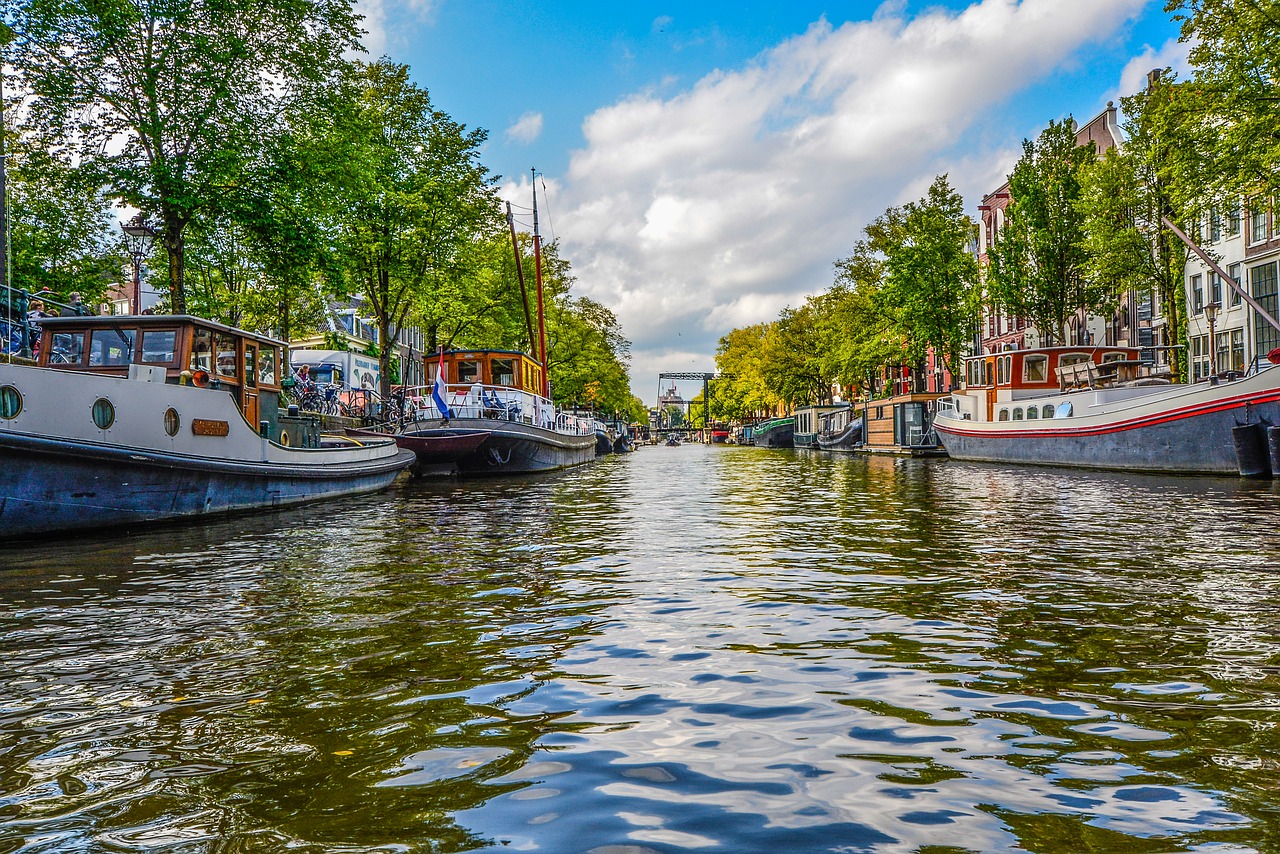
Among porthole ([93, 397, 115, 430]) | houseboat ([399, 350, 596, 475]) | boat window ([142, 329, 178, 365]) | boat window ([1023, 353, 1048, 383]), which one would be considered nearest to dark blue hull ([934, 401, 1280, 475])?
boat window ([1023, 353, 1048, 383])

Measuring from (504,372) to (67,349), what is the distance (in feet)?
52.5

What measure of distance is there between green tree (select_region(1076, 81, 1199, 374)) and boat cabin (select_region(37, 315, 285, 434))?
3088 cm

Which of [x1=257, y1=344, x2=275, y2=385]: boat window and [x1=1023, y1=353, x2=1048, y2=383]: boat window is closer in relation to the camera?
[x1=257, y1=344, x2=275, y2=385]: boat window

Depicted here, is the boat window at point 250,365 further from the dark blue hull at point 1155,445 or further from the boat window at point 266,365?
the dark blue hull at point 1155,445

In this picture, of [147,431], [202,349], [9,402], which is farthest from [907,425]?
[9,402]

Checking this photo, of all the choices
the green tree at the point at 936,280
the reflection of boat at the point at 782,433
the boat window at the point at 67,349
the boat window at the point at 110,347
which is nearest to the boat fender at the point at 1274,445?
the boat window at the point at 110,347

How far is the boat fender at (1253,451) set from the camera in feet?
65.7

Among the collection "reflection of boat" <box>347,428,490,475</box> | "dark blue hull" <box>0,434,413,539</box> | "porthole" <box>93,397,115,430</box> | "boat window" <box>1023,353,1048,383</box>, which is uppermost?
"boat window" <box>1023,353,1048,383</box>

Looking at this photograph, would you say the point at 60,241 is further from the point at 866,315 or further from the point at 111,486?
the point at 866,315

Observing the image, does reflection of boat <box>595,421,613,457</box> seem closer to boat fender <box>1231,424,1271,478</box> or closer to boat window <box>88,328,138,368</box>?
boat fender <box>1231,424,1271,478</box>

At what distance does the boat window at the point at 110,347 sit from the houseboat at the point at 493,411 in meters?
10.1

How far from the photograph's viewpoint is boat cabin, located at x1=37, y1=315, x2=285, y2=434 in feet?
47.8

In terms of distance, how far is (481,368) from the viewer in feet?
96.4

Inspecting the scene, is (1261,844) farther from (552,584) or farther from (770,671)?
(552,584)
